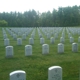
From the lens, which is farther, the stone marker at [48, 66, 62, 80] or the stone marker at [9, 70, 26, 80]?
the stone marker at [48, 66, 62, 80]

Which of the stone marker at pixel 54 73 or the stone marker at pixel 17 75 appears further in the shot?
the stone marker at pixel 54 73

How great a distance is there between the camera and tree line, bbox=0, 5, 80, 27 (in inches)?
3034

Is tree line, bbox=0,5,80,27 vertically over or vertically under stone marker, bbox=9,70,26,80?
over

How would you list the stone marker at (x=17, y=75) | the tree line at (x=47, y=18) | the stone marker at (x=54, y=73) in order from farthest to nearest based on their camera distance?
the tree line at (x=47, y=18), the stone marker at (x=54, y=73), the stone marker at (x=17, y=75)

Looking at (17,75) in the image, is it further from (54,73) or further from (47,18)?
(47,18)

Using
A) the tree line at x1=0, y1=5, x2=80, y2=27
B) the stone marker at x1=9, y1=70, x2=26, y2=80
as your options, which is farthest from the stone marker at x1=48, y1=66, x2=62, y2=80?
the tree line at x1=0, y1=5, x2=80, y2=27

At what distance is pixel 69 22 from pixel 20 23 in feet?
71.4

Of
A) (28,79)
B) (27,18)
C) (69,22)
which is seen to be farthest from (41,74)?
(27,18)

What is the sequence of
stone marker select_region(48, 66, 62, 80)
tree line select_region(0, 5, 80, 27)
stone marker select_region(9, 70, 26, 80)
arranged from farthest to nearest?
tree line select_region(0, 5, 80, 27)
stone marker select_region(48, 66, 62, 80)
stone marker select_region(9, 70, 26, 80)

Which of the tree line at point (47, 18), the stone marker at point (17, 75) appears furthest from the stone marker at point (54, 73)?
the tree line at point (47, 18)

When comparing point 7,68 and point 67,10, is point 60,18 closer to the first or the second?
point 67,10

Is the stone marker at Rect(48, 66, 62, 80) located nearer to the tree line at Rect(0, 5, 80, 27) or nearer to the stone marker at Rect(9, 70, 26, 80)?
the stone marker at Rect(9, 70, 26, 80)

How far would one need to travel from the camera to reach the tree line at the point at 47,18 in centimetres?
7706

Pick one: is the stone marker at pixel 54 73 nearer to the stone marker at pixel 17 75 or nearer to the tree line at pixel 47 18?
the stone marker at pixel 17 75
